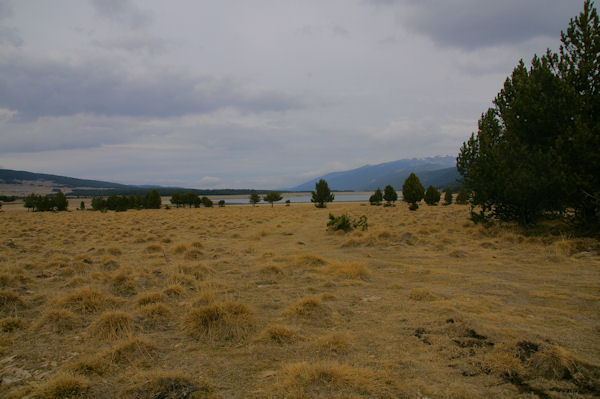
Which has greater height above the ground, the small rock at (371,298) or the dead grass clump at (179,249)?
the small rock at (371,298)

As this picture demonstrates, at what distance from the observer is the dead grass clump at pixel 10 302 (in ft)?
18.9

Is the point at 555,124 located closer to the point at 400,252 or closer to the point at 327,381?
the point at 400,252

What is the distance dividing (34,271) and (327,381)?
10.2 meters

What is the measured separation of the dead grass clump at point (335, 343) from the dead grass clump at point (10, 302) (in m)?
5.98

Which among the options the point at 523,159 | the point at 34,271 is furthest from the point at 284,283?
the point at 523,159

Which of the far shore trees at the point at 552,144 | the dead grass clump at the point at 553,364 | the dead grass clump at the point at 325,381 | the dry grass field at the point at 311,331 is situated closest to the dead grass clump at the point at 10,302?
the dry grass field at the point at 311,331

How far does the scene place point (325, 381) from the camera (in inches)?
130

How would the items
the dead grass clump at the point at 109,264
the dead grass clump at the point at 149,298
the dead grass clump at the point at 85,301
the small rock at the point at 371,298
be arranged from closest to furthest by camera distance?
the dead grass clump at the point at 85,301
the dead grass clump at the point at 149,298
the small rock at the point at 371,298
the dead grass clump at the point at 109,264

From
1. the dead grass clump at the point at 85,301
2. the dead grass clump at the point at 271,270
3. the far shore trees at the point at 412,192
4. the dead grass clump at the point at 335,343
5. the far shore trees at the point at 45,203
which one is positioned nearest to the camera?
the dead grass clump at the point at 335,343

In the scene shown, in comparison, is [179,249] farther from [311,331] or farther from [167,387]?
[167,387]

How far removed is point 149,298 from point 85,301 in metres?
1.15

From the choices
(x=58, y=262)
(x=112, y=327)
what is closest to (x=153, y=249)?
(x=58, y=262)

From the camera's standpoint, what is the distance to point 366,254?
1157cm

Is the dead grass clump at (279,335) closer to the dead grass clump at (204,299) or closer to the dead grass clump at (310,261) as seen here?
the dead grass clump at (204,299)
